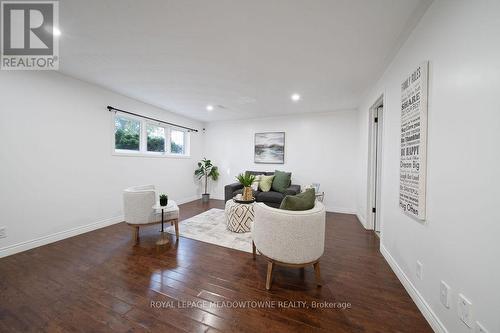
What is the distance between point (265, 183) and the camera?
4.47 metres

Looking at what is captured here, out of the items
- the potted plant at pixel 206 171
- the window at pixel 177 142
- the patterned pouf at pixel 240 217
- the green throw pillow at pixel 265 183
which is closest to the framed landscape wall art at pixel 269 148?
the green throw pillow at pixel 265 183

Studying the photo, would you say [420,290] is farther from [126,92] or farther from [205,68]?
[126,92]

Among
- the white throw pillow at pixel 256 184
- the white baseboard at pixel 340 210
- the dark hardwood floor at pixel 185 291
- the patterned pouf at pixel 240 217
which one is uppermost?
the white throw pillow at pixel 256 184

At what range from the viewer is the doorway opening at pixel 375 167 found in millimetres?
3119

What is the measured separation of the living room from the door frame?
0.08 feet

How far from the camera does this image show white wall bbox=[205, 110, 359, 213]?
4.41m

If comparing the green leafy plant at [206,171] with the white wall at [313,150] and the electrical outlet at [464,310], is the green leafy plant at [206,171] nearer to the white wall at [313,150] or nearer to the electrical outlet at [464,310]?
the white wall at [313,150]

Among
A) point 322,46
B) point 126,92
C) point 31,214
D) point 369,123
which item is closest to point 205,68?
point 322,46

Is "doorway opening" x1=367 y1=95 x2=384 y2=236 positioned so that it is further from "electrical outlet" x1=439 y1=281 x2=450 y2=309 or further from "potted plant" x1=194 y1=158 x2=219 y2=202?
"potted plant" x1=194 y1=158 x2=219 y2=202

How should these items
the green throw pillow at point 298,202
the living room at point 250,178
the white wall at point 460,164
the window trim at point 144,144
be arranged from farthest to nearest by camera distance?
the window trim at point 144,144 < the green throw pillow at point 298,202 < the living room at point 250,178 < the white wall at point 460,164

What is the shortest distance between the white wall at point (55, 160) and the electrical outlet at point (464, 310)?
14.6ft

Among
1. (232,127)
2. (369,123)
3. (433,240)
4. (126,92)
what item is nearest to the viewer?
(433,240)

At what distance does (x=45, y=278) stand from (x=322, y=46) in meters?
3.81

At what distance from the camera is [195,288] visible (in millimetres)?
1763
